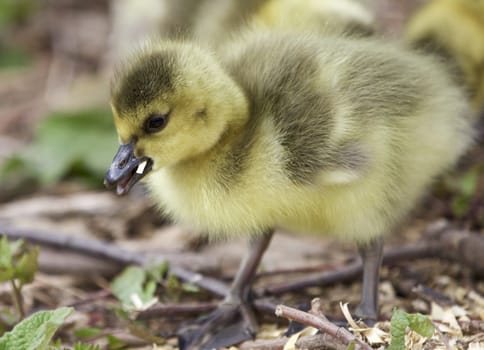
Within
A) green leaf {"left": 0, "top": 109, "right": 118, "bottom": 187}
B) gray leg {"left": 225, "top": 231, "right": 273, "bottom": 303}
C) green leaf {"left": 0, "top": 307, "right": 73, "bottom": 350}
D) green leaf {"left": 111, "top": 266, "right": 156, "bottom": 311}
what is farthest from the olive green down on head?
green leaf {"left": 0, "top": 109, "right": 118, "bottom": 187}

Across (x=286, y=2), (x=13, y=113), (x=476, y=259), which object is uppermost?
(x=286, y=2)

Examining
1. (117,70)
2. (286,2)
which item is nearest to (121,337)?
(117,70)

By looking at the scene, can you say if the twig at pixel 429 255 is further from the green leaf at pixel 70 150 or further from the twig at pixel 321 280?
the green leaf at pixel 70 150

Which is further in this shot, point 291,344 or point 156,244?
point 156,244

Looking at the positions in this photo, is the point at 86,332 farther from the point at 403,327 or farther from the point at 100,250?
the point at 403,327

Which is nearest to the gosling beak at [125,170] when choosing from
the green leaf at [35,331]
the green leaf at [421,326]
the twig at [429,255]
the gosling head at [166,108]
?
the gosling head at [166,108]

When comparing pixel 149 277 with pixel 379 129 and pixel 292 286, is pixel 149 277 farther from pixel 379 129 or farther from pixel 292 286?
pixel 379 129
